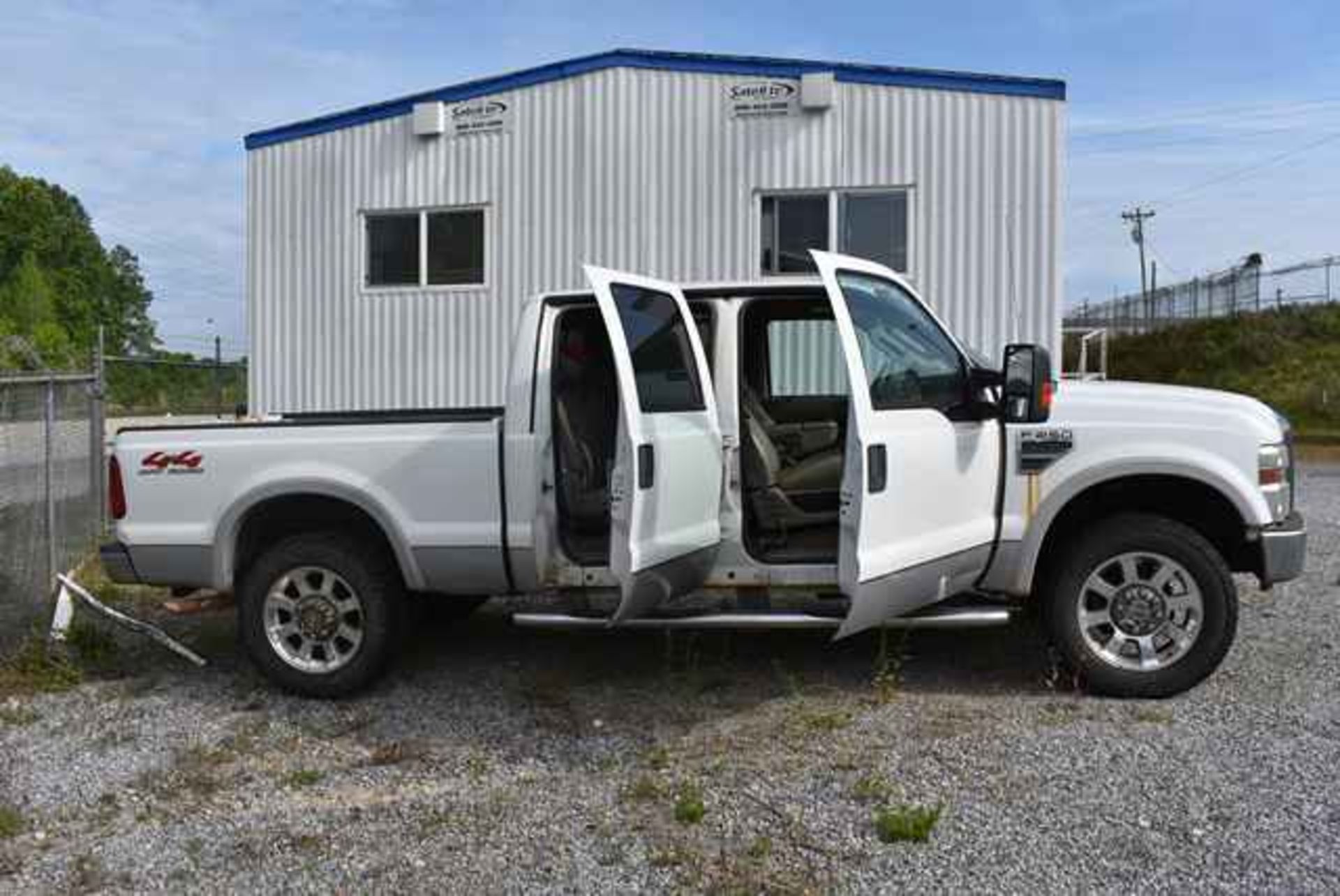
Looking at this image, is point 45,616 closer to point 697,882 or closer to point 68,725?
point 68,725

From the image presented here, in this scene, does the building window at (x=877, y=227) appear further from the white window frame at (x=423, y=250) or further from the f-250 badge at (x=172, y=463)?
the f-250 badge at (x=172, y=463)

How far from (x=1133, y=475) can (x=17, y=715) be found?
516 cm

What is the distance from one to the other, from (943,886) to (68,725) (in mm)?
3974

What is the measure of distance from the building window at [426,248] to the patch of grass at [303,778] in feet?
31.1

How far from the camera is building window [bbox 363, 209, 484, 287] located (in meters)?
13.9

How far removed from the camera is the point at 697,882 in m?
3.76

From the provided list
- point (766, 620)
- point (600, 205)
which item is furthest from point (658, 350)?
point (600, 205)

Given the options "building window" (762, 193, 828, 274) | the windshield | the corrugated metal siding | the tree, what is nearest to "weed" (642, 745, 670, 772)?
the windshield

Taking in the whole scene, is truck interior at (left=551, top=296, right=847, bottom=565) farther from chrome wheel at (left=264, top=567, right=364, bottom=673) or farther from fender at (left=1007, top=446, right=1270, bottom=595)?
chrome wheel at (left=264, top=567, right=364, bottom=673)

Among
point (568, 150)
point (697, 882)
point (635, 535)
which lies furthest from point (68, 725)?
point (568, 150)

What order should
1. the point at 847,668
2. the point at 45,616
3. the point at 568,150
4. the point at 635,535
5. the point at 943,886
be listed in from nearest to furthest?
the point at 943,886 → the point at 635,535 → the point at 847,668 → the point at 45,616 → the point at 568,150

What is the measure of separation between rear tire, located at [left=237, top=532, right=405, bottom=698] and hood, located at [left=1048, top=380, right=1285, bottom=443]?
3136mm

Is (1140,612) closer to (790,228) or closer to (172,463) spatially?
(172,463)

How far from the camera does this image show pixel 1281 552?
17.5 feet
